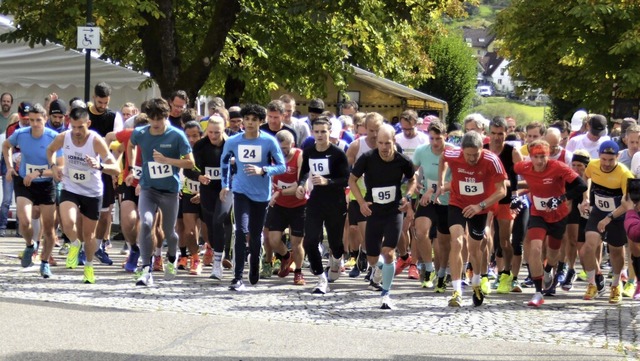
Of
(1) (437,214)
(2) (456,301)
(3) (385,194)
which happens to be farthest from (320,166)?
(2) (456,301)

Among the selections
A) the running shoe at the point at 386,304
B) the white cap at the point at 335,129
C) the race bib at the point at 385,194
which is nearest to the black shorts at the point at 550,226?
the race bib at the point at 385,194

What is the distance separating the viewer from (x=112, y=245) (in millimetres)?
17969

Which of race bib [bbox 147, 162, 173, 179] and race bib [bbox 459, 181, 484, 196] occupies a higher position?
race bib [bbox 147, 162, 173, 179]

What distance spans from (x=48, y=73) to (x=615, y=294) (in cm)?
1361

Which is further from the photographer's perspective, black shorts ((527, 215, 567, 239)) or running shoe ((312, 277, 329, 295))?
running shoe ((312, 277, 329, 295))

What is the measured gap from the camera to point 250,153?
1271 centimetres

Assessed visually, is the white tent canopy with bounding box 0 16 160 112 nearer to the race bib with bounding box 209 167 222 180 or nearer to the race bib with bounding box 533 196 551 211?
the race bib with bounding box 209 167 222 180

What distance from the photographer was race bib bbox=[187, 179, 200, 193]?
14438mm

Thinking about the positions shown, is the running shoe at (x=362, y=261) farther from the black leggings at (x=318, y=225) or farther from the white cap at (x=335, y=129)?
the black leggings at (x=318, y=225)

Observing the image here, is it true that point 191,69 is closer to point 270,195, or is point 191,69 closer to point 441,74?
point 270,195

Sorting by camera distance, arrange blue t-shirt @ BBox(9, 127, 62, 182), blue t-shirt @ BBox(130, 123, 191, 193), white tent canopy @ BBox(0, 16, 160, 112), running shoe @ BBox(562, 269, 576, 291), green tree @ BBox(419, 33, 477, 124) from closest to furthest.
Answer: blue t-shirt @ BBox(130, 123, 191, 193)
blue t-shirt @ BBox(9, 127, 62, 182)
running shoe @ BBox(562, 269, 576, 291)
white tent canopy @ BBox(0, 16, 160, 112)
green tree @ BBox(419, 33, 477, 124)

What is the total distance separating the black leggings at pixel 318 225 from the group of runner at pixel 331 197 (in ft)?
0.04

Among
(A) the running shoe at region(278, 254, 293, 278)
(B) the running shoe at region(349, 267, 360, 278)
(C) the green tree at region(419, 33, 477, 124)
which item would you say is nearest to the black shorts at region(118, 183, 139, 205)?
(A) the running shoe at region(278, 254, 293, 278)

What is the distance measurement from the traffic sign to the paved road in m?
7.40
